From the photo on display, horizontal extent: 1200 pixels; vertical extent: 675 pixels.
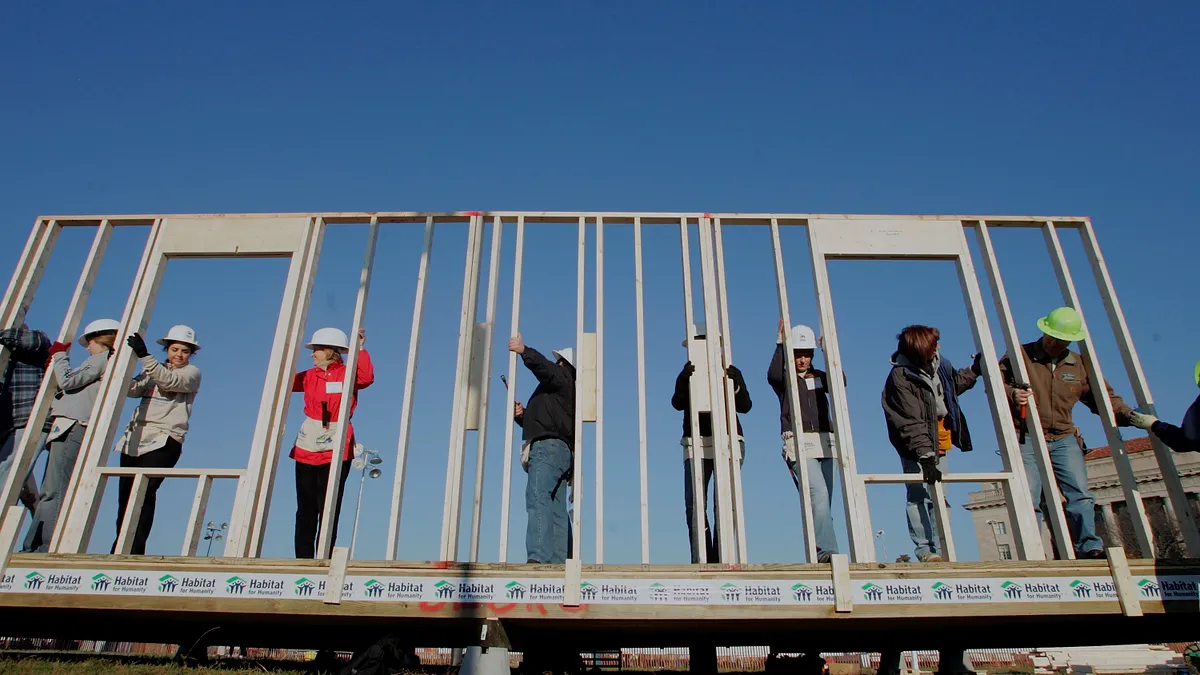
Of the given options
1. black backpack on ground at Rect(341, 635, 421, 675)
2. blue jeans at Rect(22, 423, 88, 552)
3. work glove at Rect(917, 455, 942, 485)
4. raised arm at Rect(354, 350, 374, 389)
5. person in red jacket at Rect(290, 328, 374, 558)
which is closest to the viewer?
black backpack on ground at Rect(341, 635, 421, 675)

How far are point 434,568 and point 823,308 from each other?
4091 mm

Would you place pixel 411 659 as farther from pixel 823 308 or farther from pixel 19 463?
pixel 823 308

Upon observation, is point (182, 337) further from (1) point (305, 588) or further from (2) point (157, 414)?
(1) point (305, 588)

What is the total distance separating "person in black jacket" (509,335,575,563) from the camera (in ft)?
21.1

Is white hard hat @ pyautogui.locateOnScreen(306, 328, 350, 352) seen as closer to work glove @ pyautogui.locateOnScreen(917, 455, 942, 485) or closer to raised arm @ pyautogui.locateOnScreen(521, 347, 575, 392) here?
raised arm @ pyautogui.locateOnScreen(521, 347, 575, 392)

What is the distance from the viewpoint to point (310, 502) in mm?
6715

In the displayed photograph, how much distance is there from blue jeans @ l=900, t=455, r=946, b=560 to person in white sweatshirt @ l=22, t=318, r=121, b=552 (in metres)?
7.24

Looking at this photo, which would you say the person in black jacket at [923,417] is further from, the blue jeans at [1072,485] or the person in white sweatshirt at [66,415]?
the person in white sweatshirt at [66,415]

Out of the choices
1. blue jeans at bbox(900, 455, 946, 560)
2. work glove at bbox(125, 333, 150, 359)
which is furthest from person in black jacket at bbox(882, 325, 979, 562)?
work glove at bbox(125, 333, 150, 359)

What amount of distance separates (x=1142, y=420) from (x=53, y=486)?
9.32 meters

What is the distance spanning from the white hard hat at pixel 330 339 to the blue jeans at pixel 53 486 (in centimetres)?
212

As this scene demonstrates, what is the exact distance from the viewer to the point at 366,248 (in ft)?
24.5

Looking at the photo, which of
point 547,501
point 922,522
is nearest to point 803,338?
point 922,522

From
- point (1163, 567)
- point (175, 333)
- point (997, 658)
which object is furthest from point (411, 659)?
point (997, 658)
